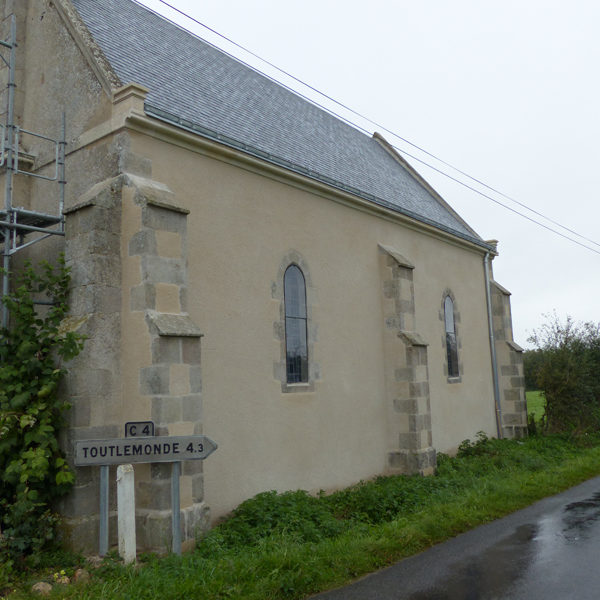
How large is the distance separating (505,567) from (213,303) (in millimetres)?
5202

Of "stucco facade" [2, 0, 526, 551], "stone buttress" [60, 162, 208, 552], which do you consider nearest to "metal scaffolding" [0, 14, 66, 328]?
"stucco facade" [2, 0, 526, 551]

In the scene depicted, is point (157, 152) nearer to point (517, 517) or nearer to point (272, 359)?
point (272, 359)

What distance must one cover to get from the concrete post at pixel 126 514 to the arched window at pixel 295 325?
13.5 ft

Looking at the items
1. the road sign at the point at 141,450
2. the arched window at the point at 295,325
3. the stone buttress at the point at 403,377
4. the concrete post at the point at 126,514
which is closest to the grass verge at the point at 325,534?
the concrete post at the point at 126,514

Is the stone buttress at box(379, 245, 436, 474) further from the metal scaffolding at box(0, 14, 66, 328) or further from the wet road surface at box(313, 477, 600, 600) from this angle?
the metal scaffolding at box(0, 14, 66, 328)

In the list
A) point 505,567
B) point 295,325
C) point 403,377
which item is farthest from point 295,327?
point 505,567

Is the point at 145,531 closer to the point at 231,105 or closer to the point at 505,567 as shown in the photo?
the point at 505,567

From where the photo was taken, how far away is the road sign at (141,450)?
6230mm

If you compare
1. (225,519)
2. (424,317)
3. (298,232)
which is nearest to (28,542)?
(225,519)

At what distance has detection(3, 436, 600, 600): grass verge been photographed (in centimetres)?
546

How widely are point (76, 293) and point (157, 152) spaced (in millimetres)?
2390

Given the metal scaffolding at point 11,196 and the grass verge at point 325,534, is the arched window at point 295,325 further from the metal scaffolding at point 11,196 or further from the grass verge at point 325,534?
the metal scaffolding at point 11,196

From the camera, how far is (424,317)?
559 inches

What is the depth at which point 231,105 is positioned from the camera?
1149cm
